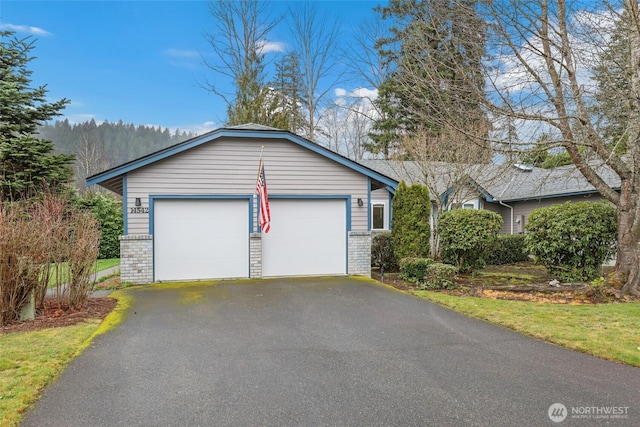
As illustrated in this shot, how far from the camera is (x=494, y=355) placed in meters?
4.40

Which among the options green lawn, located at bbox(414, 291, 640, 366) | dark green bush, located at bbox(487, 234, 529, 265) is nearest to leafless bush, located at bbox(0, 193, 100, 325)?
green lawn, located at bbox(414, 291, 640, 366)

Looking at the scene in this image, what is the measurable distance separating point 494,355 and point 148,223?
7994 millimetres

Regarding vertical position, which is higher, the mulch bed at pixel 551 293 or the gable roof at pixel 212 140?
the gable roof at pixel 212 140

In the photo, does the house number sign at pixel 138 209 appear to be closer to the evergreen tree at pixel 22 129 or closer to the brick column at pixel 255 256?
the brick column at pixel 255 256

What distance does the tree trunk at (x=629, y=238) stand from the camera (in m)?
7.81

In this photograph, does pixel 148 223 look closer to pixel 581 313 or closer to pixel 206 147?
pixel 206 147

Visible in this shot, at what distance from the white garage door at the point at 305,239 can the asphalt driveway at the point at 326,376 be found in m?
3.83

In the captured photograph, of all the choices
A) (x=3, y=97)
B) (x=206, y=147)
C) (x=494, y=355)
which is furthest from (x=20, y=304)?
(x=3, y=97)

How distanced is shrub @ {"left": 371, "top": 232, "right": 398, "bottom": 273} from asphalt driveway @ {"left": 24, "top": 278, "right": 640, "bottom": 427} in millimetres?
5771

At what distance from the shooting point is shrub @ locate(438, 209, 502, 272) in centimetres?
990

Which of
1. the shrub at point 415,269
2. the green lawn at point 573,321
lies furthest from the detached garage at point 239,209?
the green lawn at point 573,321

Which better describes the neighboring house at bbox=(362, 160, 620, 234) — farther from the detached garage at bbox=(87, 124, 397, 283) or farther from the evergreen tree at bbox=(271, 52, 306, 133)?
the evergreen tree at bbox=(271, 52, 306, 133)

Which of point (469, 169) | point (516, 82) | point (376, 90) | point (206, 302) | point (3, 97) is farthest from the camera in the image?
point (376, 90)

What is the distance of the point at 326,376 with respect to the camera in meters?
3.81
